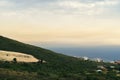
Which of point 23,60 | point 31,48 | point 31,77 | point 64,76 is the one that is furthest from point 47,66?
point 31,48

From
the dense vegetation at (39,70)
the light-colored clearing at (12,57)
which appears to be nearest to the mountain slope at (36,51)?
the dense vegetation at (39,70)

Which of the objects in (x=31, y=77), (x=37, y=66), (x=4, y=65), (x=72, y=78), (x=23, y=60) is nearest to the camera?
(x=31, y=77)

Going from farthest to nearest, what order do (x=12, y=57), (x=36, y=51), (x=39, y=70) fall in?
(x=36, y=51) → (x=12, y=57) → (x=39, y=70)

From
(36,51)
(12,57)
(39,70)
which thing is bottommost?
(39,70)

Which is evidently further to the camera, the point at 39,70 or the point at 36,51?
the point at 36,51

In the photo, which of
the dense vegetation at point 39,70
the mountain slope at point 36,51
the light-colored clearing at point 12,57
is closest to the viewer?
the dense vegetation at point 39,70

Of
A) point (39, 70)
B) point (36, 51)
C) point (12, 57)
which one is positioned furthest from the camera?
point (36, 51)

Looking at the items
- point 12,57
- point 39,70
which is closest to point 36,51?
point 12,57

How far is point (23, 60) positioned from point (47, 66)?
1211 centimetres

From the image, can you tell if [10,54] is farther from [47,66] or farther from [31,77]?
[31,77]

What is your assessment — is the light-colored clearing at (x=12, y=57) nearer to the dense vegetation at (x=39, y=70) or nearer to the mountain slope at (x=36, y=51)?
the dense vegetation at (x=39, y=70)

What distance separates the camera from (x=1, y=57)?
139750mm

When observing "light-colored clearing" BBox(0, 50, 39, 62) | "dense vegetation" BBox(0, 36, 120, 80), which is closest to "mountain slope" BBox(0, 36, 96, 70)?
"dense vegetation" BBox(0, 36, 120, 80)

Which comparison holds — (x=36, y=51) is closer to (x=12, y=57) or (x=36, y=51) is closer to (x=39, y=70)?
(x=12, y=57)
